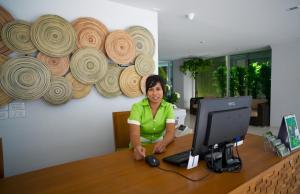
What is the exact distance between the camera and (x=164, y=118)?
6.08ft

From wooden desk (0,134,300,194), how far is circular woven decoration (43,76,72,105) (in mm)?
1123

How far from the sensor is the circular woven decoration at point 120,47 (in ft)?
8.54

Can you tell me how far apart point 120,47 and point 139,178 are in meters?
1.94

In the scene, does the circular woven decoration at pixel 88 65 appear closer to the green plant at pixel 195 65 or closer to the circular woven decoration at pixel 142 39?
the circular woven decoration at pixel 142 39

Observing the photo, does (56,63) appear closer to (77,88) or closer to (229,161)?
(77,88)

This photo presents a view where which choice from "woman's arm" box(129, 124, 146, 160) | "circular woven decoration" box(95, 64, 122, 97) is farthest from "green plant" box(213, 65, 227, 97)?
"woman's arm" box(129, 124, 146, 160)

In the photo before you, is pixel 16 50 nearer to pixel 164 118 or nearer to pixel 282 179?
pixel 164 118

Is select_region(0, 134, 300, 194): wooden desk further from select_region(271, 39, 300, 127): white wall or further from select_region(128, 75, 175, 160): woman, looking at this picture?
select_region(271, 39, 300, 127): white wall

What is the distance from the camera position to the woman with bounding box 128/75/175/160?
1.74 metres

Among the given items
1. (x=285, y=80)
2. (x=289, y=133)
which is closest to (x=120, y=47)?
(x=289, y=133)

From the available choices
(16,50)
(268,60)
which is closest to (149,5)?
(16,50)

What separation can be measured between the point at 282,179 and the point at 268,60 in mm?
6391

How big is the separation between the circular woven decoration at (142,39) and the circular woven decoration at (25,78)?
1.25 m

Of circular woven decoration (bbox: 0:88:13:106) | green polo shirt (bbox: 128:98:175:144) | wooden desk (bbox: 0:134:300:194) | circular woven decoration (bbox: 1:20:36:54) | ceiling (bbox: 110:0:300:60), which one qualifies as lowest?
wooden desk (bbox: 0:134:300:194)
